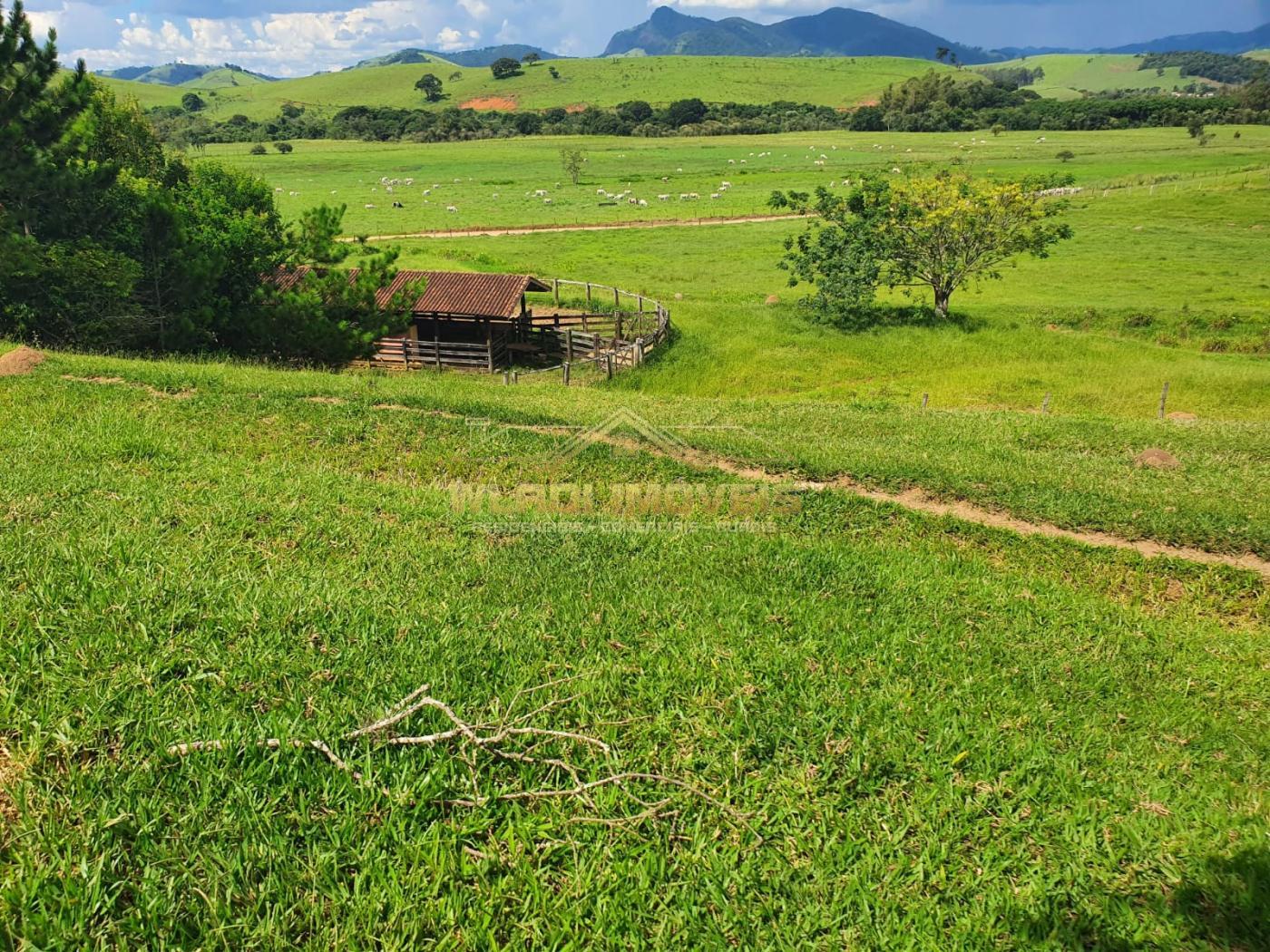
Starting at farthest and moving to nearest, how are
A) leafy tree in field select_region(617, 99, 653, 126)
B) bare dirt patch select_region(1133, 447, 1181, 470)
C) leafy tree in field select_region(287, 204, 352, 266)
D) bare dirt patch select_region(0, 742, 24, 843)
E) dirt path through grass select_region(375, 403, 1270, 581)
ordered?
leafy tree in field select_region(617, 99, 653, 126) < leafy tree in field select_region(287, 204, 352, 266) < bare dirt patch select_region(1133, 447, 1181, 470) < dirt path through grass select_region(375, 403, 1270, 581) < bare dirt patch select_region(0, 742, 24, 843)

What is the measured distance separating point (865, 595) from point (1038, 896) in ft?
11.6

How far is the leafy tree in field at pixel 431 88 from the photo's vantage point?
169 metres

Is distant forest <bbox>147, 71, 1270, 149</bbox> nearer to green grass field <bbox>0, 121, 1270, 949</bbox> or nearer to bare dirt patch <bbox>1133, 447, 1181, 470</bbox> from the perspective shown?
bare dirt patch <bbox>1133, 447, 1181, 470</bbox>

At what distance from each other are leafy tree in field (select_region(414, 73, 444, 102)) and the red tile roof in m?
163

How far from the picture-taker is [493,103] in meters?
164

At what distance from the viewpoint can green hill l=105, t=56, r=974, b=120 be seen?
161 metres

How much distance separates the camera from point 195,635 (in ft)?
16.2

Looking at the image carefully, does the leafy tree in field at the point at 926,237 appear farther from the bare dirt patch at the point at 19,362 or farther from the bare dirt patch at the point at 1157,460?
the bare dirt patch at the point at 19,362

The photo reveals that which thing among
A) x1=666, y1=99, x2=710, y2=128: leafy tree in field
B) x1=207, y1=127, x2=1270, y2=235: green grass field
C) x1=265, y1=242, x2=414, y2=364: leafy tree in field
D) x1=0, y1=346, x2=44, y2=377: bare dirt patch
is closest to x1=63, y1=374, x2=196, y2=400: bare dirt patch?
x1=0, y1=346, x2=44, y2=377: bare dirt patch

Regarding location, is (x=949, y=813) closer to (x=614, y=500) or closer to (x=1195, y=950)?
(x=1195, y=950)

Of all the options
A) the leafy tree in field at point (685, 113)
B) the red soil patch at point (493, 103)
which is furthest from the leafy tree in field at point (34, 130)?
the red soil patch at point (493, 103)

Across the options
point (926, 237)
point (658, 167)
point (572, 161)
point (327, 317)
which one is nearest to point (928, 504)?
point (327, 317)

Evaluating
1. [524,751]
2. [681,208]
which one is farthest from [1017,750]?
[681,208]

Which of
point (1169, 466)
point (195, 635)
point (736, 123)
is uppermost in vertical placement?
point (736, 123)
